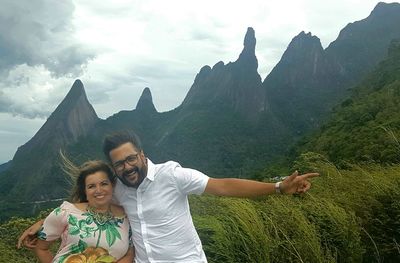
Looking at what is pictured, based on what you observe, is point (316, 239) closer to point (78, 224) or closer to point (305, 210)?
point (305, 210)

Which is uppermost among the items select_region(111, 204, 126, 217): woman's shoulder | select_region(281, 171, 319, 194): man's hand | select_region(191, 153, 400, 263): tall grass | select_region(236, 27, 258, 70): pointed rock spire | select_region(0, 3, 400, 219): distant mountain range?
select_region(236, 27, 258, 70): pointed rock spire

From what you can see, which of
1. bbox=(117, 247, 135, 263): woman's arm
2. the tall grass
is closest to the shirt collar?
bbox=(117, 247, 135, 263): woman's arm

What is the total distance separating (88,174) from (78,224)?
0.23 metres

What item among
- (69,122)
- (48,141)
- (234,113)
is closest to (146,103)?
(69,122)

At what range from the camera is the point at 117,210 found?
7.07 feet

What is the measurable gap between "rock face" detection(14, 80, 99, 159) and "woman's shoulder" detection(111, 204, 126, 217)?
8728 centimetres

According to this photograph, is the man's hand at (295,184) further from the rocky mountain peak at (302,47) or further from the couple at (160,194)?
the rocky mountain peak at (302,47)

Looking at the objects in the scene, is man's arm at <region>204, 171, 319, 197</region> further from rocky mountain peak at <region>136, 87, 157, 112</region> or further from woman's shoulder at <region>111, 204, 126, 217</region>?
rocky mountain peak at <region>136, 87, 157, 112</region>

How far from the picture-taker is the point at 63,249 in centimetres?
202

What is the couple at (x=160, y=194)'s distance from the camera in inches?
81.1

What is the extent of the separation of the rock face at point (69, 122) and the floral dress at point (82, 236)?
87326mm

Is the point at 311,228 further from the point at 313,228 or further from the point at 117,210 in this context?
the point at 117,210

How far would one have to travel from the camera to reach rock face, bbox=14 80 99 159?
287ft

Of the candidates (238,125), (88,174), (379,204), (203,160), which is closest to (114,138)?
(88,174)
